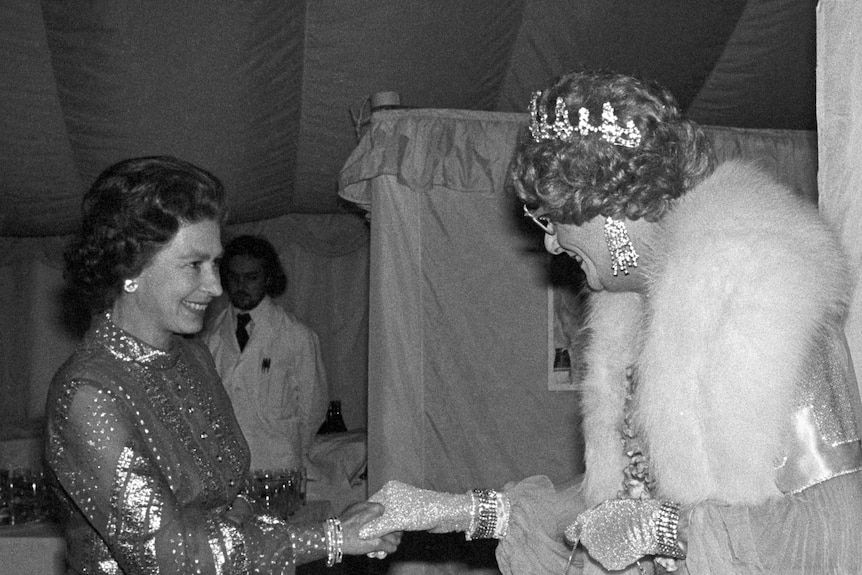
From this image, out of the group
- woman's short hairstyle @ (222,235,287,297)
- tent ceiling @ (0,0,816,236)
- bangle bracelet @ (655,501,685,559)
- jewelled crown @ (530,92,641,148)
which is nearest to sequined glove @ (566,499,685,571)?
bangle bracelet @ (655,501,685,559)

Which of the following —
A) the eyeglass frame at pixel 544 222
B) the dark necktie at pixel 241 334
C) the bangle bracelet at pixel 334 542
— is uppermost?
the eyeglass frame at pixel 544 222

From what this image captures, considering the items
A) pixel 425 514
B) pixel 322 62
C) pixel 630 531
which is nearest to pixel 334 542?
pixel 425 514

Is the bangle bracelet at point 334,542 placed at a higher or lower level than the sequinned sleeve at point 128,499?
lower

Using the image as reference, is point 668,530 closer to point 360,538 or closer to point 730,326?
point 730,326

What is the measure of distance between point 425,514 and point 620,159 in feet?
3.03

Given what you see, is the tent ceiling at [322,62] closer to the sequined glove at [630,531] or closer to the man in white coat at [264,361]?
the man in white coat at [264,361]

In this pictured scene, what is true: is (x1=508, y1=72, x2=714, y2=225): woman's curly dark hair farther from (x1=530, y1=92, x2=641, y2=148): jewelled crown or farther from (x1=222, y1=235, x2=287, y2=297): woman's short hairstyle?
(x1=222, y1=235, x2=287, y2=297): woman's short hairstyle

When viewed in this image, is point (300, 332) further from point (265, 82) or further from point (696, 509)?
point (696, 509)

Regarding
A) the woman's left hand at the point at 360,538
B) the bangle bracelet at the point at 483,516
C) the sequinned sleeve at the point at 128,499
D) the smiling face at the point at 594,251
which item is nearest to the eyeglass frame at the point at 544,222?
the smiling face at the point at 594,251

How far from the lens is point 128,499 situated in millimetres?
1896

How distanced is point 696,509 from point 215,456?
1.11 m

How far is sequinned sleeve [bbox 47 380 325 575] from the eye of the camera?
1.90 m

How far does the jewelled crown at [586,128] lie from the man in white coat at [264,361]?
378 cm

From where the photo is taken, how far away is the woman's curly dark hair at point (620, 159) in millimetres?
1778
